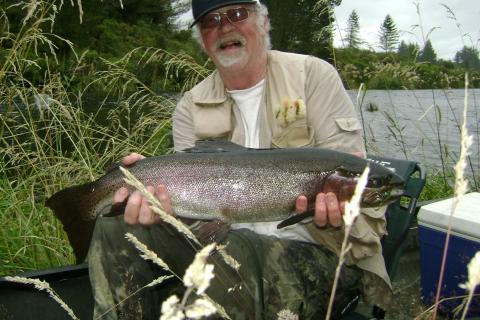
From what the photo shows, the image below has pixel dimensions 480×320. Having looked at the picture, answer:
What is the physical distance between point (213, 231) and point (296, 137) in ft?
3.30

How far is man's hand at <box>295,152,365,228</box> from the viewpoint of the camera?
2652 millimetres

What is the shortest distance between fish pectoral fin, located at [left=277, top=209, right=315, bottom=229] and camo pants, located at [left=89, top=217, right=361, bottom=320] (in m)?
0.29

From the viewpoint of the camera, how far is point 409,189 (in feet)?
10.7

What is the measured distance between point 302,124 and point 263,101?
0.36 meters

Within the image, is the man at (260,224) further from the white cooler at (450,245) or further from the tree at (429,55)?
the tree at (429,55)

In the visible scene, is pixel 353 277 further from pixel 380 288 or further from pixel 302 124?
pixel 302 124

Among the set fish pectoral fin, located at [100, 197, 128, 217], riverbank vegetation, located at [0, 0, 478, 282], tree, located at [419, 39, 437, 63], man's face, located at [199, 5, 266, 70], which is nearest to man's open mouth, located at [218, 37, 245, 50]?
man's face, located at [199, 5, 266, 70]

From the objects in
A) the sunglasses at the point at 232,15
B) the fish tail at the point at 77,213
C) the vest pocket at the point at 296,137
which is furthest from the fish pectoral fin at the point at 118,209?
the sunglasses at the point at 232,15

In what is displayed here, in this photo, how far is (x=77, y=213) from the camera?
2.97m

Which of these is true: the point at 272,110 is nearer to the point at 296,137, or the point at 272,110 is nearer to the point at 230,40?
the point at 296,137

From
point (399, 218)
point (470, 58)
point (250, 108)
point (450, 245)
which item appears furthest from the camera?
point (470, 58)

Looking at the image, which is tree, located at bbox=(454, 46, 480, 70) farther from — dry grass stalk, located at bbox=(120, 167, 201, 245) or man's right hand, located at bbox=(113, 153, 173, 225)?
dry grass stalk, located at bbox=(120, 167, 201, 245)

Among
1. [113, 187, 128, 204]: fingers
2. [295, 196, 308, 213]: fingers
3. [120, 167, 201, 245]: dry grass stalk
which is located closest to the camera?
[120, 167, 201, 245]: dry grass stalk

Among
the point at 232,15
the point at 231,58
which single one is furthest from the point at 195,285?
the point at 232,15
